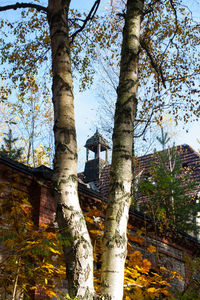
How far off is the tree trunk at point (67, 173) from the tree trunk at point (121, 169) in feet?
0.74

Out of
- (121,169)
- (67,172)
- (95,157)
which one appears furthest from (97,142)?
(67,172)

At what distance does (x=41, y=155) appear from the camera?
891 inches

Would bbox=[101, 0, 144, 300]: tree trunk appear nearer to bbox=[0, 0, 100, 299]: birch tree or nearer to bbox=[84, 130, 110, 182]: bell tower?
bbox=[0, 0, 100, 299]: birch tree

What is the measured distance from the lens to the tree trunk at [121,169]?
3.16m

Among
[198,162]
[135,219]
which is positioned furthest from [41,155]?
[135,219]

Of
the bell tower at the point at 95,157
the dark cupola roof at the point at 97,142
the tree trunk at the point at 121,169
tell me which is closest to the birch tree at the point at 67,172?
the tree trunk at the point at 121,169

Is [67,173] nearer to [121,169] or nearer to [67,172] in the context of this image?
[67,172]

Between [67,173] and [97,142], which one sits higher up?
[97,142]

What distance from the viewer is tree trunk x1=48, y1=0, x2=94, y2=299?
9.80 feet

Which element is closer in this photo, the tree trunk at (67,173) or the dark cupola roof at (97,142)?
the tree trunk at (67,173)

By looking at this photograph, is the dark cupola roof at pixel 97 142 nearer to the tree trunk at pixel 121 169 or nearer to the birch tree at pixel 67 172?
the tree trunk at pixel 121 169

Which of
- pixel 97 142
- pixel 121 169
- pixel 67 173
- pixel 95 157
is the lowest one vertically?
pixel 67 173

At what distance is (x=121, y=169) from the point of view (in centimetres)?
364

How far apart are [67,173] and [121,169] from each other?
0.61 meters
